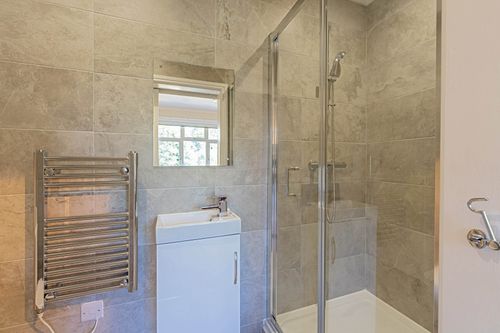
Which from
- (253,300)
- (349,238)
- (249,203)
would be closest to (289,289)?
(253,300)

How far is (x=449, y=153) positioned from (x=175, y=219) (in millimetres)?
1408

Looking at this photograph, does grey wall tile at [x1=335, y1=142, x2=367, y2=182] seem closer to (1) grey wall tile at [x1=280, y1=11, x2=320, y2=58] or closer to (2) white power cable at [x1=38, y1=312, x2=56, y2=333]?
(1) grey wall tile at [x1=280, y1=11, x2=320, y2=58]

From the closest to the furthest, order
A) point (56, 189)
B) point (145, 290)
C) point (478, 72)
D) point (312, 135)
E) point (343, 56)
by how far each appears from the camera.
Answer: point (478, 72) → point (56, 189) → point (145, 290) → point (312, 135) → point (343, 56)

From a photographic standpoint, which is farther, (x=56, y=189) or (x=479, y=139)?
(x=56, y=189)

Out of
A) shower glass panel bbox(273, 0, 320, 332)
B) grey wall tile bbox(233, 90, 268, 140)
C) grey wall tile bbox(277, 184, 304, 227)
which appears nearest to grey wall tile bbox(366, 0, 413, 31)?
shower glass panel bbox(273, 0, 320, 332)

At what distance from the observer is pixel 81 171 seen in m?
1.33

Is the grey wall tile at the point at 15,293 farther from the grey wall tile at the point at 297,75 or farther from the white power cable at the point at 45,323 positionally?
the grey wall tile at the point at 297,75

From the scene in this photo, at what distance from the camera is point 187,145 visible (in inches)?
61.2

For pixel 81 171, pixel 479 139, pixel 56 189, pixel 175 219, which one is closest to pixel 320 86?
pixel 479 139

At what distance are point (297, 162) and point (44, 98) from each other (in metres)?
1.55

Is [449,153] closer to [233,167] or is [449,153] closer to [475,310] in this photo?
[475,310]

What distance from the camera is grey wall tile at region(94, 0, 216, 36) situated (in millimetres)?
1381

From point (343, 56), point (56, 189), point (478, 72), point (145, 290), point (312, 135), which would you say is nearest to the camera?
point (478, 72)

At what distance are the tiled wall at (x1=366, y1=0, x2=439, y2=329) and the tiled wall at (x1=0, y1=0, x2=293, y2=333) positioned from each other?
798 millimetres
